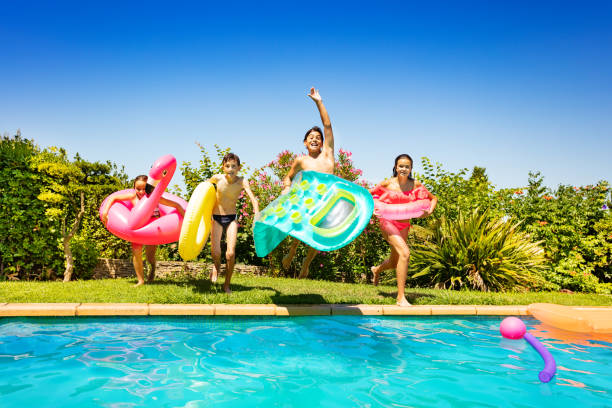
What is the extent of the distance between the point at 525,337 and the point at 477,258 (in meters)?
5.67

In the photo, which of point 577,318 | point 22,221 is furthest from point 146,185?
point 577,318

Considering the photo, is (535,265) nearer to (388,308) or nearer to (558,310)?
(558,310)

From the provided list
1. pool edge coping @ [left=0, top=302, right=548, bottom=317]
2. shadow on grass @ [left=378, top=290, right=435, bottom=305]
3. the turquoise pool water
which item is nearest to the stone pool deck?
pool edge coping @ [left=0, top=302, right=548, bottom=317]

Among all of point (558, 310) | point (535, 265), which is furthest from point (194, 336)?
point (535, 265)

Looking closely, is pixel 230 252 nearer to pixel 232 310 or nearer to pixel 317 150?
pixel 232 310

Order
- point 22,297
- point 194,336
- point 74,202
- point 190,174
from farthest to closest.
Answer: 1. point 190,174
2. point 74,202
3. point 22,297
4. point 194,336

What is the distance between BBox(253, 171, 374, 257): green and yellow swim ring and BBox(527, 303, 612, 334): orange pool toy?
10.1ft

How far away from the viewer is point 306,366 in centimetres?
401

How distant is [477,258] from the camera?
8.90 m

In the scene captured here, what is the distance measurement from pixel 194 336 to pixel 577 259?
8972 mm

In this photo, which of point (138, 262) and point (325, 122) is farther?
point (138, 262)

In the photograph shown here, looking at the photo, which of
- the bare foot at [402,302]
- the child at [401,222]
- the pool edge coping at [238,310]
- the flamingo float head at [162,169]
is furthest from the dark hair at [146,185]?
the bare foot at [402,302]

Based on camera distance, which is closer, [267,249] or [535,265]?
[267,249]

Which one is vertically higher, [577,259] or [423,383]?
[577,259]
